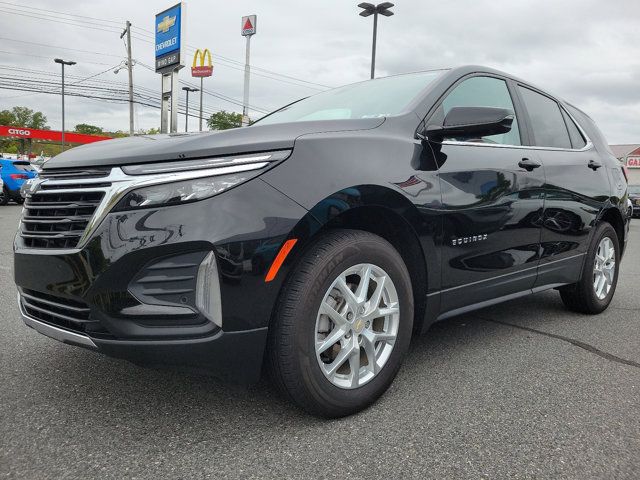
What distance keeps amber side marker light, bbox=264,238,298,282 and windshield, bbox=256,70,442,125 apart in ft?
2.92

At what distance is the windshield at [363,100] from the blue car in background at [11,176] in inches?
593

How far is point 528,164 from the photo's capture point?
3143mm

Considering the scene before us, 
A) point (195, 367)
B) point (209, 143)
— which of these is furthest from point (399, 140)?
point (195, 367)

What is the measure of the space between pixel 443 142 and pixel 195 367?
A: 5.35ft

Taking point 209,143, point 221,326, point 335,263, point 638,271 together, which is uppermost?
point 209,143

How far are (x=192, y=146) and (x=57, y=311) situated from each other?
86 cm

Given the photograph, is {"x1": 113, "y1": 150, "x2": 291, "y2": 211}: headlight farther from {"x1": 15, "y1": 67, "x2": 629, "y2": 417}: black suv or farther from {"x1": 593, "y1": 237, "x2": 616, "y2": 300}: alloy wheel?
{"x1": 593, "y1": 237, "x2": 616, "y2": 300}: alloy wheel

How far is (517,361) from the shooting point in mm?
2984

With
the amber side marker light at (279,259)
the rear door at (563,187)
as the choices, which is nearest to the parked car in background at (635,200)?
the rear door at (563,187)

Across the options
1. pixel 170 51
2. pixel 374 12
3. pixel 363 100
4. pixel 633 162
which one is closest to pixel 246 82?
pixel 170 51

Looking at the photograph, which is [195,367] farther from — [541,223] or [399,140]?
[541,223]

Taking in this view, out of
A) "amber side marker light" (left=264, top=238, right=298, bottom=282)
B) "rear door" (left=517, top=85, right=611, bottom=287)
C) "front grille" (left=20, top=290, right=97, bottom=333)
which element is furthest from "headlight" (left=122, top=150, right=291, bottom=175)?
"rear door" (left=517, top=85, right=611, bottom=287)

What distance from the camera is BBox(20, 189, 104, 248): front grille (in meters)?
1.93

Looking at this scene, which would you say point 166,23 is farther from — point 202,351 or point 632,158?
point 632,158
